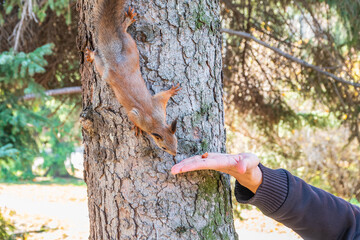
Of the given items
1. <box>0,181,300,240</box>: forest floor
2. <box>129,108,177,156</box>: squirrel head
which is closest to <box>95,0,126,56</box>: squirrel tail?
<box>129,108,177,156</box>: squirrel head

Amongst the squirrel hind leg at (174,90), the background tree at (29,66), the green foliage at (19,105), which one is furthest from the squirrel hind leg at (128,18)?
the green foliage at (19,105)

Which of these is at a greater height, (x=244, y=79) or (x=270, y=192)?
(x=244, y=79)

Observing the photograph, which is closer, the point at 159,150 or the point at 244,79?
the point at 159,150

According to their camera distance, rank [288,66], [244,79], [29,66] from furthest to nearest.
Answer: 1. [244,79]
2. [288,66]
3. [29,66]

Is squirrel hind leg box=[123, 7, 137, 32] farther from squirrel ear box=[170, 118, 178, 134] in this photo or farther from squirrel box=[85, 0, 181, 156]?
squirrel ear box=[170, 118, 178, 134]

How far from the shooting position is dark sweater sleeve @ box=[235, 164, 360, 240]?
59.8 inches

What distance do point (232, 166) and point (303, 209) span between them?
0.41m

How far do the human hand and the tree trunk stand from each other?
0.35ft

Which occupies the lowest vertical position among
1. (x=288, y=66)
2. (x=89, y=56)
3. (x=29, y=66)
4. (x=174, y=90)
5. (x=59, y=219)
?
(x=59, y=219)

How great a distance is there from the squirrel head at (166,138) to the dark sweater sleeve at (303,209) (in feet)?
1.39

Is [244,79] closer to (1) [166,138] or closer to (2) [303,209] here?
(2) [303,209]

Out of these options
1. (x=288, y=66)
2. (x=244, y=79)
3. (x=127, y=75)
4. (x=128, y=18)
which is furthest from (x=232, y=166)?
(x=244, y=79)

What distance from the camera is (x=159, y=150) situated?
1.47 m

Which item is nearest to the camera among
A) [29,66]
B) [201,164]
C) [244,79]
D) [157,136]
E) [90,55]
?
[201,164]
